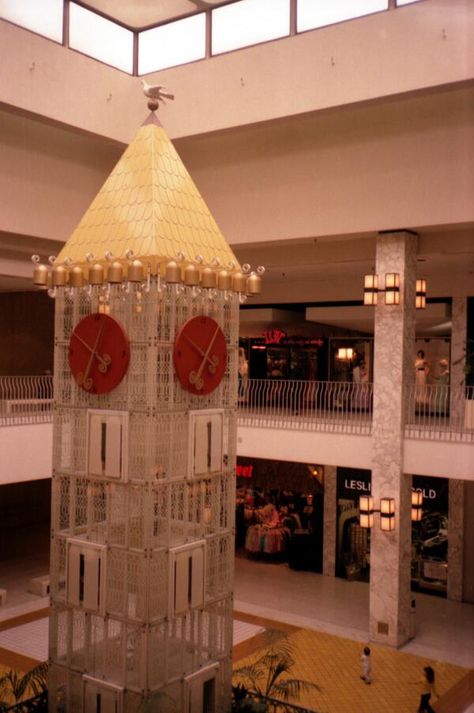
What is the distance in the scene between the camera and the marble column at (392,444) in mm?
17172

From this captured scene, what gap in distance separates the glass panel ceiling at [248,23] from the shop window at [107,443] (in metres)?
10.3

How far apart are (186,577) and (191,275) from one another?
3755 mm

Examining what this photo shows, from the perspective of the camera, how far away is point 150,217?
968 centimetres

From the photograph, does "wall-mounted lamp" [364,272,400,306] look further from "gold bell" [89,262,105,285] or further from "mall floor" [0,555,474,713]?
"gold bell" [89,262,105,285]

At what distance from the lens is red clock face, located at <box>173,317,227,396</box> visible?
9.73 metres

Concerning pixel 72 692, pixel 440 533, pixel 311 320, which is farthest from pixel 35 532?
pixel 72 692

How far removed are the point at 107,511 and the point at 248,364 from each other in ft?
63.8

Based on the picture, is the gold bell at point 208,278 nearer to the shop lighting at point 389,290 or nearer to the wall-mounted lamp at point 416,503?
the shop lighting at point 389,290

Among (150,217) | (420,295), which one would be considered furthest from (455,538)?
(150,217)

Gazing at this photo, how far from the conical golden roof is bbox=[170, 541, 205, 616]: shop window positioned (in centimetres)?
353

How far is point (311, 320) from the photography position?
82.2ft

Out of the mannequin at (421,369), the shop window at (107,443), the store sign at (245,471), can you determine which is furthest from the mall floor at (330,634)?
the mannequin at (421,369)

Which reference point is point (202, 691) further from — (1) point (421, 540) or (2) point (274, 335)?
(2) point (274, 335)

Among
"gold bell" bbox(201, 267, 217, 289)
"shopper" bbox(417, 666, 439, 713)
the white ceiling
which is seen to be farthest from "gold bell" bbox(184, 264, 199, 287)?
the white ceiling
